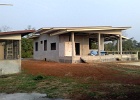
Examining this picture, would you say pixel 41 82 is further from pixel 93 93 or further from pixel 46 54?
pixel 46 54

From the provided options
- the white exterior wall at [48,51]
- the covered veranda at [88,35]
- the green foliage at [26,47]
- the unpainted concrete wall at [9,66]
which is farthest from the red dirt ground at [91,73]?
the green foliage at [26,47]

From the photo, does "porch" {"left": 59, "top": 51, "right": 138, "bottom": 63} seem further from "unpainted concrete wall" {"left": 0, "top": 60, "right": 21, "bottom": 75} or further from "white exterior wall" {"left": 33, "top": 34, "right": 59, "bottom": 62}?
"unpainted concrete wall" {"left": 0, "top": 60, "right": 21, "bottom": 75}

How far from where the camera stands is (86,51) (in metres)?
31.6

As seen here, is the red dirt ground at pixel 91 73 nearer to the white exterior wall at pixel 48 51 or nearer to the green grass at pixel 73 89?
the green grass at pixel 73 89

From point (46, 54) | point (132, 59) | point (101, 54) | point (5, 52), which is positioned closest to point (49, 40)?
point (46, 54)

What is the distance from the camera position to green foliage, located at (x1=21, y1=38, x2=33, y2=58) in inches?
1837

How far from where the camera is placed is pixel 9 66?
18.0m

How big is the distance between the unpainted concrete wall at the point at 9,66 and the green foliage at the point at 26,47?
1120 inches

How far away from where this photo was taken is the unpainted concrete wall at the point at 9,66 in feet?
58.3

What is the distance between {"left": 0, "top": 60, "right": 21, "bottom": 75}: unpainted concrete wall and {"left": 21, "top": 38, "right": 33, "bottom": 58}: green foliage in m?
28.4

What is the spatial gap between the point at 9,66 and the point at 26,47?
29193 millimetres

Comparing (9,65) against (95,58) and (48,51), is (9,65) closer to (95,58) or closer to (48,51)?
(95,58)

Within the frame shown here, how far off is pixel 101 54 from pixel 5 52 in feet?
39.7

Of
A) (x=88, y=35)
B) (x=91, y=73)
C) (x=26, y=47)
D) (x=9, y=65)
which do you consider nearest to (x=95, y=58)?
A: (x=88, y=35)
